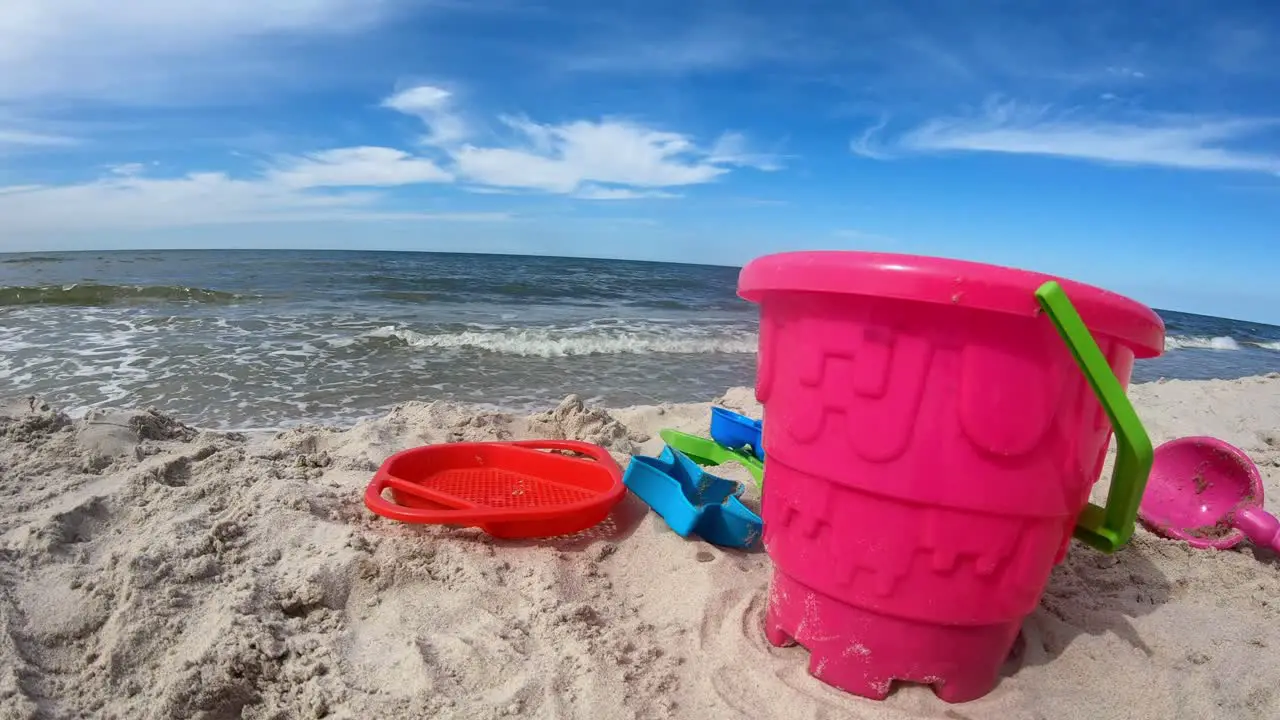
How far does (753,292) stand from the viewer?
129 cm

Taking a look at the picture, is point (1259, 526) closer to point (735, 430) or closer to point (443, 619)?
point (735, 430)

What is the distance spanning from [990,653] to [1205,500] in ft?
4.47

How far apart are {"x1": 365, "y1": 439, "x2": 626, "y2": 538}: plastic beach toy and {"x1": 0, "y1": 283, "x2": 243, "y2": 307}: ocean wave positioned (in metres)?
9.59

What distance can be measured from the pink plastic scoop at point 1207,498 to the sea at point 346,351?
295 cm

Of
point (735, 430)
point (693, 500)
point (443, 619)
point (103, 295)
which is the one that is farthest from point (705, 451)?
point (103, 295)

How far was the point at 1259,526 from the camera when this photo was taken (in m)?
1.89

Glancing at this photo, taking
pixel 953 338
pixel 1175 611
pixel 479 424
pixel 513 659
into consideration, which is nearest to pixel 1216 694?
pixel 1175 611

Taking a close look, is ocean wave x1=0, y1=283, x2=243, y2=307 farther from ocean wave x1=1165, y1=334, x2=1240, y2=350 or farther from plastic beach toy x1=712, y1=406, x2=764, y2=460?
ocean wave x1=1165, y1=334, x2=1240, y2=350

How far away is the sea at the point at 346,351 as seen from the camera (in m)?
4.37

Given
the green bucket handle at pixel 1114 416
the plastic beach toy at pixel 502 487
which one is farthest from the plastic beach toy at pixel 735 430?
the green bucket handle at pixel 1114 416

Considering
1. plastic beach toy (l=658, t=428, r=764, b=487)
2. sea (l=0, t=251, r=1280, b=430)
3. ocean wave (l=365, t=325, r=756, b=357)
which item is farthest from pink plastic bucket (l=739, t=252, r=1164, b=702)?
ocean wave (l=365, t=325, r=756, b=357)

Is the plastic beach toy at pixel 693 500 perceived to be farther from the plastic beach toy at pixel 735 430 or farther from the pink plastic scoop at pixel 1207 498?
the pink plastic scoop at pixel 1207 498

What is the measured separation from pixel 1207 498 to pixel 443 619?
222cm

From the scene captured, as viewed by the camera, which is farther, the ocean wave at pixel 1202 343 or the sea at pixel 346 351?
the ocean wave at pixel 1202 343
